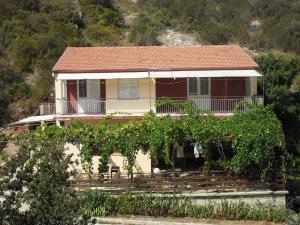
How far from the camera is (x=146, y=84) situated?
31109mm

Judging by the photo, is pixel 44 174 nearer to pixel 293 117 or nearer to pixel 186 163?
pixel 186 163

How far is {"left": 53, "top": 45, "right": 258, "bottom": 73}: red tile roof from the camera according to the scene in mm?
30547

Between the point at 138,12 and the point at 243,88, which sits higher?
the point at 138,12

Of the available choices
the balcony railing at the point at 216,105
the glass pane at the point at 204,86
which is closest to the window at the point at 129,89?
the balcony railing at the point at 216,105

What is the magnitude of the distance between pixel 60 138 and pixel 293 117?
1604cm

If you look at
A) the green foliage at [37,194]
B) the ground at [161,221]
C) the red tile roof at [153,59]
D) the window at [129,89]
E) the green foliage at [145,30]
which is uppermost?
the green foliage at [145,30]

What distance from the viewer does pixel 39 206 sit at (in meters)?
14.0

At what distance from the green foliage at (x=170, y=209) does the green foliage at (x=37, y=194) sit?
375 inches

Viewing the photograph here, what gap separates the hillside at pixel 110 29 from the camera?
46.5 metres

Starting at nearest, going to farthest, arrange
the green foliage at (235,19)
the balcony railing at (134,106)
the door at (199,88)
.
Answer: the balcony railing at (134,106)
the door at (199,88)
the green foliage at (235,19)

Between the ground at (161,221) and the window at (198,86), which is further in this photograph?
the window at (198,86)

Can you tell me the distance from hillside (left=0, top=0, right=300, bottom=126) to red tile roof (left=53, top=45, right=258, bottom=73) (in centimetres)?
1096

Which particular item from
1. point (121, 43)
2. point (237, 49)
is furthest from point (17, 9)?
point (237, 49)

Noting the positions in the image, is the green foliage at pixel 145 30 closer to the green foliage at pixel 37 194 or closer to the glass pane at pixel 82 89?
the glass pane at pixel 82 89
